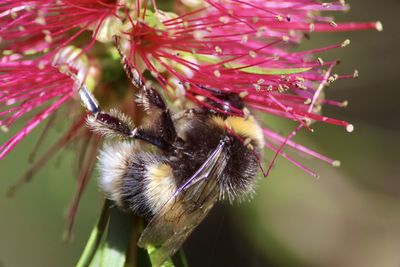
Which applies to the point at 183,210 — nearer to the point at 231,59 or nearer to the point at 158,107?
the point at 158,107

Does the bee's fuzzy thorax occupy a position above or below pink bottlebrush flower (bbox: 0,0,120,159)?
below

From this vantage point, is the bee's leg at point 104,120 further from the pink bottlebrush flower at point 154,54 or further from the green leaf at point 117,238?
the green leaf at point 117,238

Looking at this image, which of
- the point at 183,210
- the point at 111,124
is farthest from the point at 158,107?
the point at 183,210

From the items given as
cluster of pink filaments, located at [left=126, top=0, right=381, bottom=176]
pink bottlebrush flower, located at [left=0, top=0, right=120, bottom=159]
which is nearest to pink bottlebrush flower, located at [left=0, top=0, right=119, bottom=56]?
pink bottlebrush flower, located at [left=0, top=0, right=120, bottom=159]

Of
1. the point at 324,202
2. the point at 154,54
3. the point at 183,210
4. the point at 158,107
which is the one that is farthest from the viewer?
the point at 324,202

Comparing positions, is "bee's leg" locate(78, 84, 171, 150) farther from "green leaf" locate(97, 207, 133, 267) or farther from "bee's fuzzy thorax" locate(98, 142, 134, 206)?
"green leaf" locate(97, 207, 133, 267)

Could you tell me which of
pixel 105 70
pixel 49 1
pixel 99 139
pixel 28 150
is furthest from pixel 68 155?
pixel 49 1

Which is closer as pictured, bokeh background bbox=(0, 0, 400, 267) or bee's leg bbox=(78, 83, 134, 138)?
bee's leg bbox=(78, 83, 134, 138)

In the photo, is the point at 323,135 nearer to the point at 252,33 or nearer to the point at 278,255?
the point at 278,255
